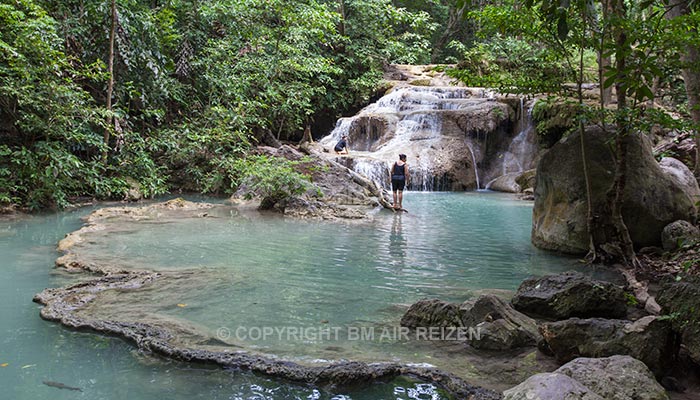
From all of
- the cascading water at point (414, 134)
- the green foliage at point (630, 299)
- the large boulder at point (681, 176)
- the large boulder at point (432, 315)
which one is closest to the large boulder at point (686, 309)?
the green foliage at point (630, 299)

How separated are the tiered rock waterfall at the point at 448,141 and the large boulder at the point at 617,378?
578 inches

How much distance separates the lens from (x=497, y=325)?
400 cm

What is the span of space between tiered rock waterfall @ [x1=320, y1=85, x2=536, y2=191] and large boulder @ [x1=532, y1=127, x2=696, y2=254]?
32.7 feet

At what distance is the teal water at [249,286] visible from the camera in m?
3.34

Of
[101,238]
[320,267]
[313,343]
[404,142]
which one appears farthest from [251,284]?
[404,142]

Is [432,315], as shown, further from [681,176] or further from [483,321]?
[681,176]

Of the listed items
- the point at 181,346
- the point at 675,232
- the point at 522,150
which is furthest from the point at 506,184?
the point at 181,346

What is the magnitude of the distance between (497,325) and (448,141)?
52.6ft

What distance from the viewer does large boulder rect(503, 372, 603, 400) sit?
8.27ft

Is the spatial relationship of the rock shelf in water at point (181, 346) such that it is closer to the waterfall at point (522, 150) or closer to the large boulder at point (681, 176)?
the large boulder at point (681, 176)

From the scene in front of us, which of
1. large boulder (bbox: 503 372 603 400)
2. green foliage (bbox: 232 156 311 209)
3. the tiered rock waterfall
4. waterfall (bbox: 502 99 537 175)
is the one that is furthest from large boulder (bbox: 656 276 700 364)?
waterfall (bbox: 502 99 537 175)

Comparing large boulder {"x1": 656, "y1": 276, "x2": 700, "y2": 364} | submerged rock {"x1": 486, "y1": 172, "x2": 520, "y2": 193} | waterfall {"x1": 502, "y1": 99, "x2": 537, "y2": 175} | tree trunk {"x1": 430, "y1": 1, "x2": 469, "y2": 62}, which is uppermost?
tree trunk {"x1": 430, "y1": 1, "x2": 469, "y2": 62}

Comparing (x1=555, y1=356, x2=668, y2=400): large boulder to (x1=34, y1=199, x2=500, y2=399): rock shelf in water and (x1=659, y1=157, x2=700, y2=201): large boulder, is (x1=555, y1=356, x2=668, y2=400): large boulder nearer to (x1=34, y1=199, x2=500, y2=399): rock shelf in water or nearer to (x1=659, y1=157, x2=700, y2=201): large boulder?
(x1=34, y1=199, x2=500, y2=399): rock shelf in water

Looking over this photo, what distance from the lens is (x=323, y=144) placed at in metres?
21.0
